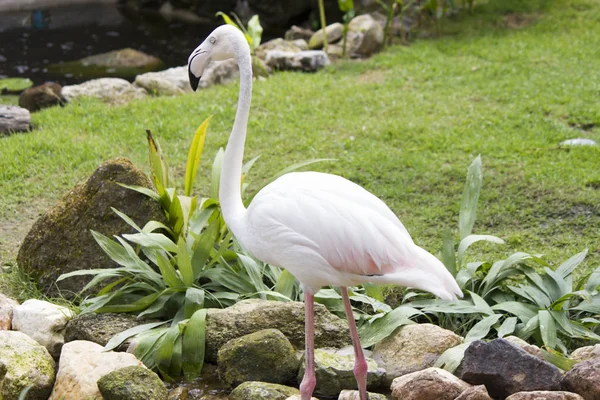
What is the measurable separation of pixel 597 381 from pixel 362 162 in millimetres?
3440

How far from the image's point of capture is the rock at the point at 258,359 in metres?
3.87

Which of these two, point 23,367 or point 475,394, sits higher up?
point 23,367

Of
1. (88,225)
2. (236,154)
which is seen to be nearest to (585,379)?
(236,154)

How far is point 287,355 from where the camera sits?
392cm

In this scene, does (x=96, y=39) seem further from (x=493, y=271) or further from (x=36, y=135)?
(x=493, y=271)

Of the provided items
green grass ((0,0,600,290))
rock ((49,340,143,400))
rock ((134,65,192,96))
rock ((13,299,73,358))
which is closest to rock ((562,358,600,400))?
green grass ((0,0,600,290))

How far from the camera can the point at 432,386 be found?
3512 mm

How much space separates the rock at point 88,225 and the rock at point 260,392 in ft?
4.75

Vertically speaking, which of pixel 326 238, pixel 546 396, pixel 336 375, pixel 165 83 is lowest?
pixel 336 375

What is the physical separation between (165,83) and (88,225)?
4.52 meters

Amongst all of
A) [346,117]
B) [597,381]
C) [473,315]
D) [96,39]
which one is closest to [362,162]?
[346,117]

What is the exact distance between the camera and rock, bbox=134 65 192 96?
353 inches

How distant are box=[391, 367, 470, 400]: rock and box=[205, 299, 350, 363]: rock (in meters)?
0.61

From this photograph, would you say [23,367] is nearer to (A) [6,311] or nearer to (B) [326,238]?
(A) [6,311]
